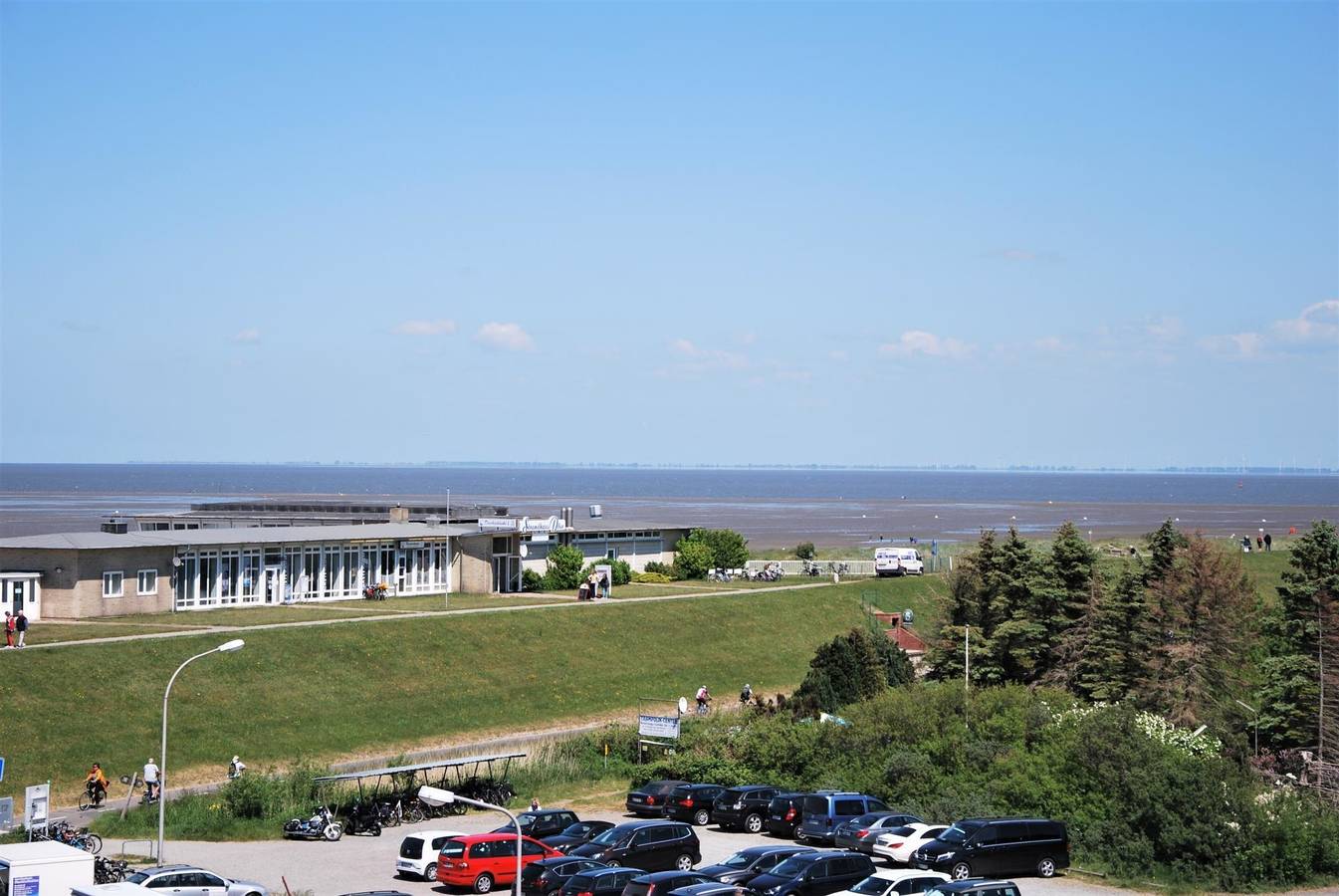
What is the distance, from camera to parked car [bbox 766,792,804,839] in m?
42.5

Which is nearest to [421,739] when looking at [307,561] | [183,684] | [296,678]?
[296,678]

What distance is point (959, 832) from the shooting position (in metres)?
37.8

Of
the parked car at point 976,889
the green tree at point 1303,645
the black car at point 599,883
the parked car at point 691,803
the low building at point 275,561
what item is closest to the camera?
the parked car at point 976,889

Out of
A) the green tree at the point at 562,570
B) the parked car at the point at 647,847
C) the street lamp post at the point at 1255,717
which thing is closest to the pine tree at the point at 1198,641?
the street lamp post at the point at 1255,717

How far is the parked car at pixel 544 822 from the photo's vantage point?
39875 mm

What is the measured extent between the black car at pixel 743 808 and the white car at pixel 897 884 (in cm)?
1121

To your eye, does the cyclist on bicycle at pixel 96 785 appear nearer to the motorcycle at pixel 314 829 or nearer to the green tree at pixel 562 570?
the motorcycle at pixel 314 829

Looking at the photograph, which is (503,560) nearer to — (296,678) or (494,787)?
(296,678)

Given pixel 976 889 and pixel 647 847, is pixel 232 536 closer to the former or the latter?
pixel 647 847

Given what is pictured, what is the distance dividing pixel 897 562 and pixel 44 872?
72.9m

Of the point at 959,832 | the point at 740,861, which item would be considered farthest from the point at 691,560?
the point at 740,861

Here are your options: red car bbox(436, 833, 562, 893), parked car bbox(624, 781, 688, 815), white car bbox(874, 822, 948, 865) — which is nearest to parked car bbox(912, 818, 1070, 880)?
white car bbox(874, 822, 948, 865)

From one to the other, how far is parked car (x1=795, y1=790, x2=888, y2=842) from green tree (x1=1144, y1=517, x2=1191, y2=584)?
2628cm

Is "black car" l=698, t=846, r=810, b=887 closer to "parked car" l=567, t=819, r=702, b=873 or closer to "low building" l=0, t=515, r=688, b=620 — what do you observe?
"parked car" l=567, t=819, r=702, b=873
